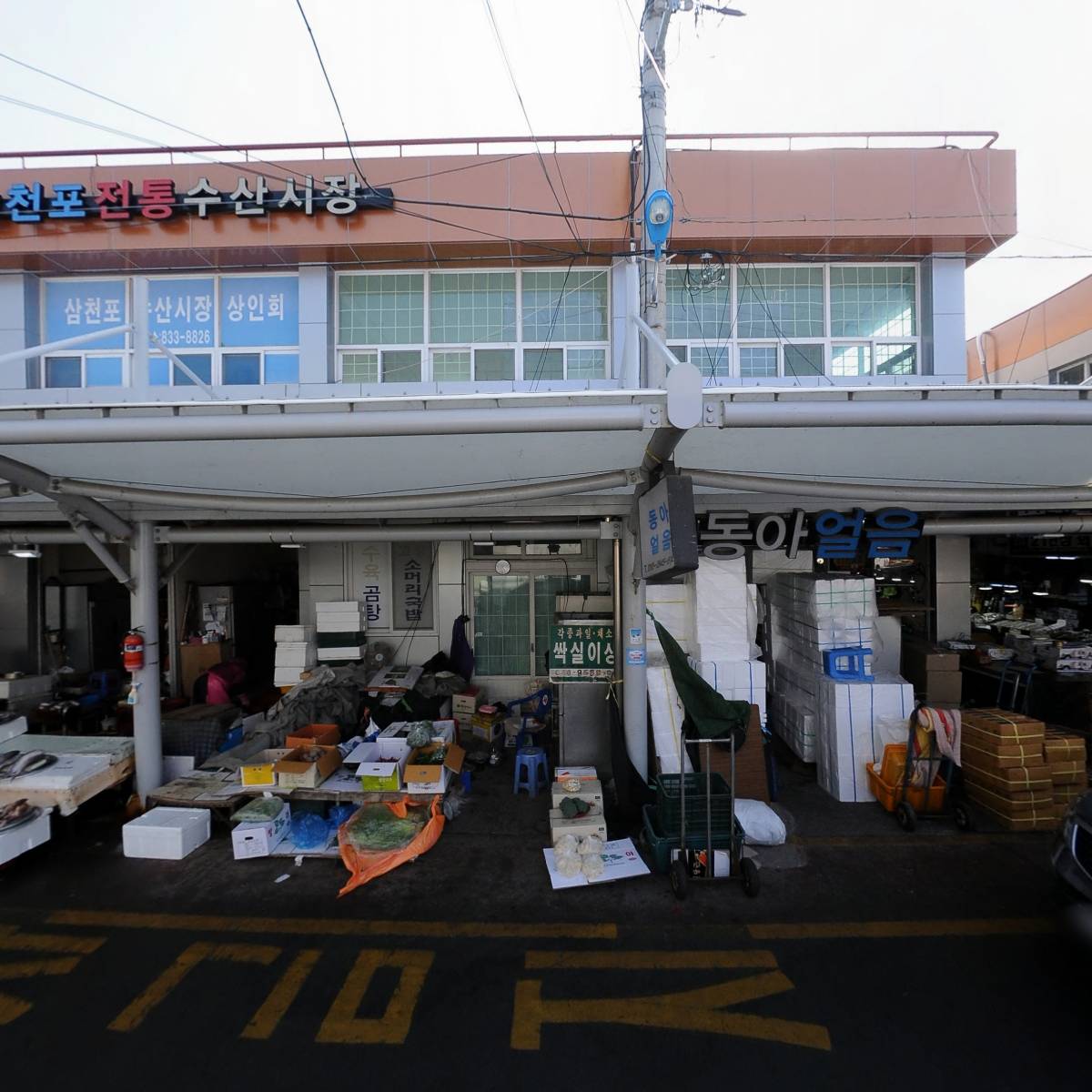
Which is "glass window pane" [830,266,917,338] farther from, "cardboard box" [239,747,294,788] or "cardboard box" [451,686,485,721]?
"cardboard box" [239,747,294,788]

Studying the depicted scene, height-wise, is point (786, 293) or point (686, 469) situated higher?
point (786, 293)

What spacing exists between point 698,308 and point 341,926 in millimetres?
8455

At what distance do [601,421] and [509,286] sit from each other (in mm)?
6025

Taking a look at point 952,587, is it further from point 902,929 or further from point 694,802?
point 694,802

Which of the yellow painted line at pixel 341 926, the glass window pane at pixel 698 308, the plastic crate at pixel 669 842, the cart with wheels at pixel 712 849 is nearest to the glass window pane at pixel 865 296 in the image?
the glass window pane at pixel 698 308

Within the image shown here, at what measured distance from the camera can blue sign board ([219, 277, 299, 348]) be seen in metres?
8.32

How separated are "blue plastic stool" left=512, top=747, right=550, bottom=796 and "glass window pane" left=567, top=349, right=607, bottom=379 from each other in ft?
17.3

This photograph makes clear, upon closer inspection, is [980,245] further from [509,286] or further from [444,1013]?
[444,1013]

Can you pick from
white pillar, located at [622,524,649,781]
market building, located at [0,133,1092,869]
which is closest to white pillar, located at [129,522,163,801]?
market building, located at [0,133,1092,869]

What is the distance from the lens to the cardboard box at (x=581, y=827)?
5062 mm

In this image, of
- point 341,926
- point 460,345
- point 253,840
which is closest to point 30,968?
point 253,840

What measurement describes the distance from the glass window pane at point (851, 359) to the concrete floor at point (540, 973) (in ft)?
20.1

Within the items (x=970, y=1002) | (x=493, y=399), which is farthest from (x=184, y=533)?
(x=970, y=1002)

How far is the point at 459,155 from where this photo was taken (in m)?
7.88
